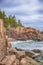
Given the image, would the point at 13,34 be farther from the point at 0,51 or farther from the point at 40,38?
the point at 0,51

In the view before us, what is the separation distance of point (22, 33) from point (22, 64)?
96611mm

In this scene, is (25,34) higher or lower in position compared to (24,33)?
lower

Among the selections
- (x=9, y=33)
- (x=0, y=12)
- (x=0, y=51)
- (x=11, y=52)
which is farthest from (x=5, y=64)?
(x=0, y=12)

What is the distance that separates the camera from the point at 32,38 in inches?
4724

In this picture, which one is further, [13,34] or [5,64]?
[13,34]

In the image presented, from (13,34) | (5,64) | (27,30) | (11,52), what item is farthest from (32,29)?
(5,64)

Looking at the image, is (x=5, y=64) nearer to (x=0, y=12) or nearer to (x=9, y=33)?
(x=9, y=33)

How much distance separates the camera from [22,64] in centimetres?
2298

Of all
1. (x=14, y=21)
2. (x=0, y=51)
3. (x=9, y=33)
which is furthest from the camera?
(x=14, y=21)

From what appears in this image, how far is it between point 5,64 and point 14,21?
130m

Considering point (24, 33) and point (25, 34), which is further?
point (24, 33)

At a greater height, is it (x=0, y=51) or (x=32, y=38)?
(x=0, y=51)

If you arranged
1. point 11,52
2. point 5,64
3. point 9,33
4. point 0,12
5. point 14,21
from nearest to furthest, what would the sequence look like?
point 5,64
point 11,52
point 9,33
point 0,12
point 14,21

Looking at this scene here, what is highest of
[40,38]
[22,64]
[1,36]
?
[1,36]
